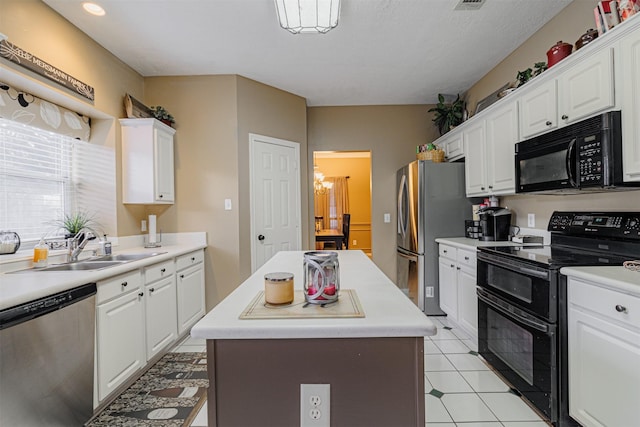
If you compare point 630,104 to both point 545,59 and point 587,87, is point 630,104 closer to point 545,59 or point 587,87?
point 587,87

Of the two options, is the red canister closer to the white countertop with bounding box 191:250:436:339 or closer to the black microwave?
the black microwave

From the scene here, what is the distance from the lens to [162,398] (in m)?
2.06

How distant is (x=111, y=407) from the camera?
1.96 metres

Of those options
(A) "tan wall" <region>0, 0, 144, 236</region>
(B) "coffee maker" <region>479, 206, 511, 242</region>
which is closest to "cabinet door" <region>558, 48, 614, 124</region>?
(B) "coffee maker" <region>479, 206, 511, 242</region>

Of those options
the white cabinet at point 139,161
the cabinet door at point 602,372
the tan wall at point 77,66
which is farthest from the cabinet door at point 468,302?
the tan wall at point 77,66

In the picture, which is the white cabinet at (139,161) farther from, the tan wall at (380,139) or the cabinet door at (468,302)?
the cabinet door at (468,302)

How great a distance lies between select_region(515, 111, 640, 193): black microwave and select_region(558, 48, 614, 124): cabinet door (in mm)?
107

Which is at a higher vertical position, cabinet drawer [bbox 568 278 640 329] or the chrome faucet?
A: the chrome faucet

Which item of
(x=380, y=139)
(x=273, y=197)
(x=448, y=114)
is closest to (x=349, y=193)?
(x=380, y=139)

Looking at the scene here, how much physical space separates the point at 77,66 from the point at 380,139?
3440 mm

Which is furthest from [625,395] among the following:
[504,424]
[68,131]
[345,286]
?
[68,131]

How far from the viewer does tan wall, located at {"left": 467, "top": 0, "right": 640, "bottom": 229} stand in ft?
6.71

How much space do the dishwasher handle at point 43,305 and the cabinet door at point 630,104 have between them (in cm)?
287

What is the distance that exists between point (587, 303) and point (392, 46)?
251 centimetres
